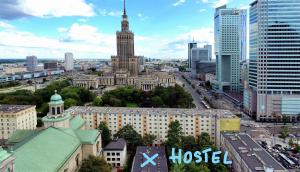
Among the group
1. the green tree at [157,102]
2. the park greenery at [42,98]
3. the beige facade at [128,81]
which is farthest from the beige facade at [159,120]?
the beige facade at [128,81]

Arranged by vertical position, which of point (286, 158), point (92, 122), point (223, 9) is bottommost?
point (286, 158)

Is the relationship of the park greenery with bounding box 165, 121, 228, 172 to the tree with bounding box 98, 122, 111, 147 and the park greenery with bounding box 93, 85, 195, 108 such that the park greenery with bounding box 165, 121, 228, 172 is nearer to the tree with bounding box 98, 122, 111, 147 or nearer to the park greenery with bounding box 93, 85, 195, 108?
the tree with bounding box 98, 122, 111, 147

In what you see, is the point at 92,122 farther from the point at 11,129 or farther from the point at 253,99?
the point at 253,99

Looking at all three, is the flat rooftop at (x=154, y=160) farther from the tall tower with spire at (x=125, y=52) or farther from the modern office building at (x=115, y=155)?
the tall tower with spire at (x=125, y=52)

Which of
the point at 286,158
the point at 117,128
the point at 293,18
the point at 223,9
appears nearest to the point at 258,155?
the point at 286,158

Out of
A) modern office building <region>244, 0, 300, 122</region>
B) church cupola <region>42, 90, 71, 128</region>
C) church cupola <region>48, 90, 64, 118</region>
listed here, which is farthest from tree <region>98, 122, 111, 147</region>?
modern office building <region>244, 0, 300, 122</region>
